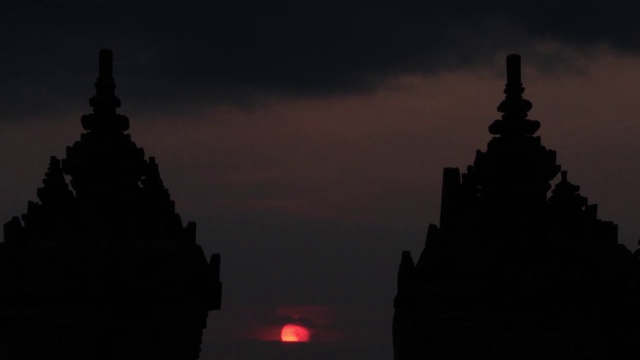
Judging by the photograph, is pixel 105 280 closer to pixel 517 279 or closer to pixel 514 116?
pixel 517 279

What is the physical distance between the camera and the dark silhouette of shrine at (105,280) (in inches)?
836

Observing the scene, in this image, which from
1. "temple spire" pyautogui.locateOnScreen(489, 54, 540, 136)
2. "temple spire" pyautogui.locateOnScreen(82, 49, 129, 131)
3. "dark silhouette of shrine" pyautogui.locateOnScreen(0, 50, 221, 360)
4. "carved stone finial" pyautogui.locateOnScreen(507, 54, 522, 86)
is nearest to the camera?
"dark silhouette of shrine" pyautogui.locateOnScreen(0, 50, 221, 360)

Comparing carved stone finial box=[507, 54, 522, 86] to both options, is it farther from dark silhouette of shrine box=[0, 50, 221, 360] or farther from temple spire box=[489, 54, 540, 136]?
dark silhouette of shrine box=[0, 50, 221, 360]

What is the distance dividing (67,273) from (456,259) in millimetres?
6500

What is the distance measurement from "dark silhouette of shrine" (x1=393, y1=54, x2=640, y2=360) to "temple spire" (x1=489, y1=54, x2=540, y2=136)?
752mm

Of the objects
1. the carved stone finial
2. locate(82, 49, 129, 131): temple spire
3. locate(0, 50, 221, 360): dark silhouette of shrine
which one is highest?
the carved stone finial

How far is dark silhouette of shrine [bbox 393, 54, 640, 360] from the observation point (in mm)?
22031

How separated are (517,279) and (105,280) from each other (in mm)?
6882

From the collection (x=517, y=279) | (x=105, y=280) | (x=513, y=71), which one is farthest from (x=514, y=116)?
(x=105, y=280)

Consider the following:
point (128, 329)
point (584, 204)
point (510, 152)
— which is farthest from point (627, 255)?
point (128, 329)

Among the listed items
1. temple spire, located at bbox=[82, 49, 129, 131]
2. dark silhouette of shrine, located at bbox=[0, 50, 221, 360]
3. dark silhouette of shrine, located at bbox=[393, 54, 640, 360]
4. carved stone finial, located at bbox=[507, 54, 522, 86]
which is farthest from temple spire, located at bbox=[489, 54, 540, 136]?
temple spire, located at bbox=[82, 49, 129, 131]

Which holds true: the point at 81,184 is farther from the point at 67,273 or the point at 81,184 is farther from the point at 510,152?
the point at 510,152

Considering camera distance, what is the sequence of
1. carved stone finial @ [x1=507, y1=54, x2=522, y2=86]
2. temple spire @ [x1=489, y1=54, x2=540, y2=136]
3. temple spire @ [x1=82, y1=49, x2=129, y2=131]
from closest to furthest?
temple spire @ [x1=82, y1=49, x2=129, y2=131] → temple spire @ [x1=489, y1=54, x2=540, y2=136] → carved stone finial @ [x1=507, y1=54, x2=522, y2=86]

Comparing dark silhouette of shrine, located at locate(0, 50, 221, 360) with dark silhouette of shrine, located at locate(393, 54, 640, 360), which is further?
dark silhouette of shrine, located at locate(393, 54, 640, 360)
